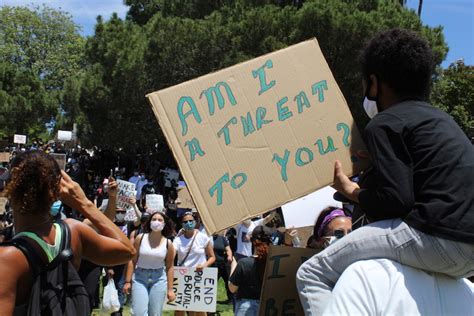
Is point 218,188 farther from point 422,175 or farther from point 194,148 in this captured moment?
point 422,175

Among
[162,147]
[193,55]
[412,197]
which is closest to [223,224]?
[412,197]

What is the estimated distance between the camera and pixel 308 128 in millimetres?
2697

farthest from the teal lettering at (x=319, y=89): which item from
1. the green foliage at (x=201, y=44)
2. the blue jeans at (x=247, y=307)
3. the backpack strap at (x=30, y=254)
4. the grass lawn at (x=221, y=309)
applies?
the green foliage at (x=201, y=44)

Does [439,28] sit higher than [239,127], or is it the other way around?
[439,28]

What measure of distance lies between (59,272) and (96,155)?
29.8 meters

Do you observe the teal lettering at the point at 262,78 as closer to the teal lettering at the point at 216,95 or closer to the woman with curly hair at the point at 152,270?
the teal lettering at the point at 216,95

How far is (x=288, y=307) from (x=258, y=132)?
74 cm

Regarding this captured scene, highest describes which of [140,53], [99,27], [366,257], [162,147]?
[99,27]

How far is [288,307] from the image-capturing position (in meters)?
2.80

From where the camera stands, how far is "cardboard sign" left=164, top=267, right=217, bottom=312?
29.0 feet

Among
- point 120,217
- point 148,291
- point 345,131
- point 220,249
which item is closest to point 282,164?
point 345,131

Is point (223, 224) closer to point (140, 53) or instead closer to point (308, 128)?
point (308, 128)

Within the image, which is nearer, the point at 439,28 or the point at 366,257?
the point at 366,257

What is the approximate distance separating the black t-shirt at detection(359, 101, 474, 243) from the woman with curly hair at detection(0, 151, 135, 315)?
1184mm
